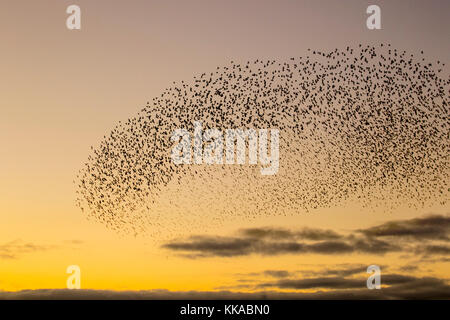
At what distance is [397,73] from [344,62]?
3.51 metres

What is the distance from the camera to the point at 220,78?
35.2m

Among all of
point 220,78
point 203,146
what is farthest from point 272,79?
point 203,146

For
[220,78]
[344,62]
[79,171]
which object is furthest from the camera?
[79,171]

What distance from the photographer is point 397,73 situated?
→ 113 ft

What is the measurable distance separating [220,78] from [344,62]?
6584mm
